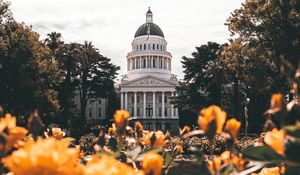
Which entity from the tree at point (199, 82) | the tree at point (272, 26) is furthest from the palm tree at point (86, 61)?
the tree at point (272, 26)

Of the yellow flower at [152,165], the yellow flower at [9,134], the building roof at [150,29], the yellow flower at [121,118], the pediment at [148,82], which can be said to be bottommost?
the yellow flower at [152,165]

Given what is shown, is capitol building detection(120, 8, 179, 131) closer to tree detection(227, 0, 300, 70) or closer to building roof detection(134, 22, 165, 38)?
building roof detection(134, 22, 165, 38)

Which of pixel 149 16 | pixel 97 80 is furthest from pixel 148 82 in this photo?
pixel 97 80

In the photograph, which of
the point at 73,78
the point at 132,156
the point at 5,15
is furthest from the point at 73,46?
the point at 132,156

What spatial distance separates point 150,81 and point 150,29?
41.7ft

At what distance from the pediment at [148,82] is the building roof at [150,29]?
1123 centimetres

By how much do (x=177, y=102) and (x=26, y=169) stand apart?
44863 mm

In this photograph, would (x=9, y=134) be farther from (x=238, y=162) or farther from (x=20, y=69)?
(x=20, y=69)

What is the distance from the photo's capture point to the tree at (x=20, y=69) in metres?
A: 23.3

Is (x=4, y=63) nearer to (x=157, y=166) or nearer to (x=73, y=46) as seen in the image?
(x=73, y=46)

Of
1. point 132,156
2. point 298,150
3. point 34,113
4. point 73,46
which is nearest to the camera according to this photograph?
point 298,150

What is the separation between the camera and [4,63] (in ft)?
75.6

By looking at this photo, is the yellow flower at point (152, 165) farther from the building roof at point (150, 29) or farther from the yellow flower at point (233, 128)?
the building roof at point (150, 29)

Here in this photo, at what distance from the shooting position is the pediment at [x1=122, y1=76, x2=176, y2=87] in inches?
2749
